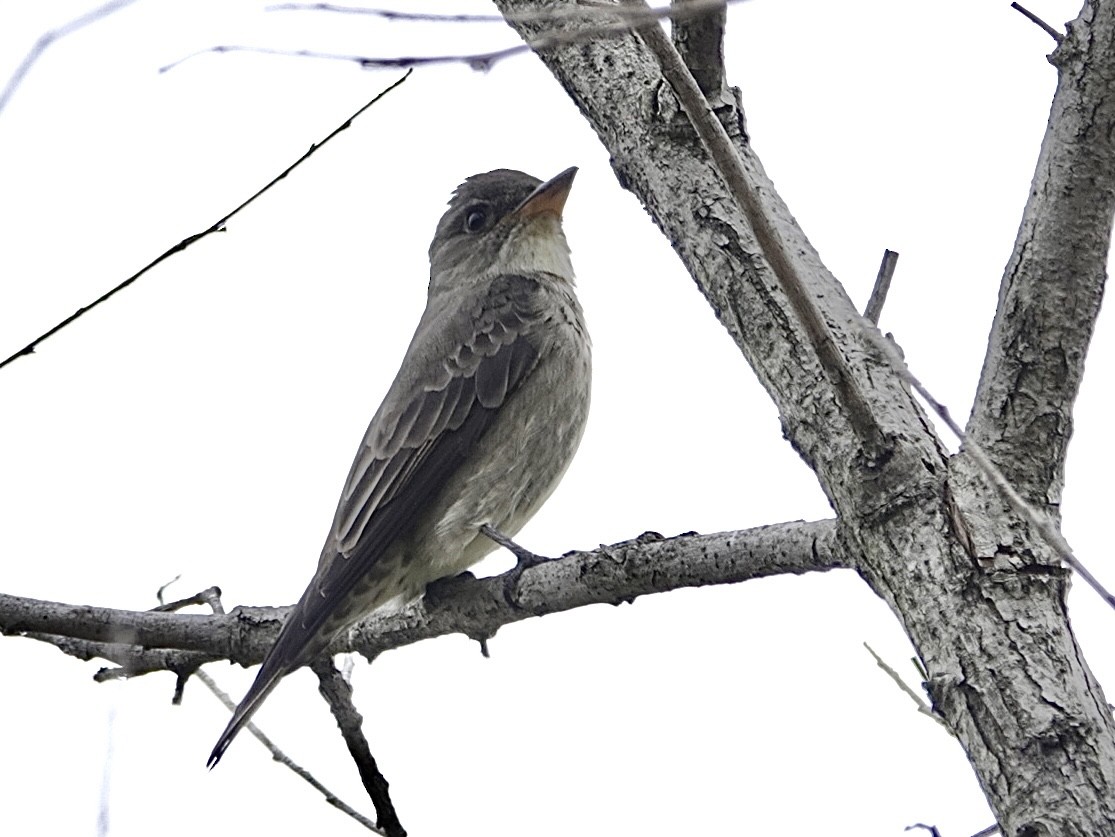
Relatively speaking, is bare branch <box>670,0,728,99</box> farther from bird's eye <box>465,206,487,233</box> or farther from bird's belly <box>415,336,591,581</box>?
bird's eye <box>465,206,487,233</box>

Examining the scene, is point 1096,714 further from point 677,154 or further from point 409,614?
point 409,614

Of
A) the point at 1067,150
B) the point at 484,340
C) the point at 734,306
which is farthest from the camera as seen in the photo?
the point at 484,340

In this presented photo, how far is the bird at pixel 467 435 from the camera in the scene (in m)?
5.74

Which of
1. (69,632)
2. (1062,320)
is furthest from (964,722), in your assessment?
(69,632)

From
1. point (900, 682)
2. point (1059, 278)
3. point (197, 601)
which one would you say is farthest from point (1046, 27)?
point (197, 601)

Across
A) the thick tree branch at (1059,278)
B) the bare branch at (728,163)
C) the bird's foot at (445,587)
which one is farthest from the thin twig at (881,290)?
the bird's foot at (445,587)

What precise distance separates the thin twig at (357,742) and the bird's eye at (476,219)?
3.55 metres

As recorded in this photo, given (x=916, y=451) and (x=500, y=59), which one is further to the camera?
(x=916, y=451)

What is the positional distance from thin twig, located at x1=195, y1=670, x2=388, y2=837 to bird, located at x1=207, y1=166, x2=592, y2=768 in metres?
0.14

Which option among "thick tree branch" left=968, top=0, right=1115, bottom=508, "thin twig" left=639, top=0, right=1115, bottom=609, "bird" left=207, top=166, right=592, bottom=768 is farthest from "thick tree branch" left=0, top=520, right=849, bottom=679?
"thin twig" left=639, top=0, right=1115, bottom=609

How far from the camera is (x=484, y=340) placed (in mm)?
6902

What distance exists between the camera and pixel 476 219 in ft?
26.0

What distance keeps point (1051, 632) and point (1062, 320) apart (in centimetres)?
73

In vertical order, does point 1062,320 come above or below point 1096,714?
above
